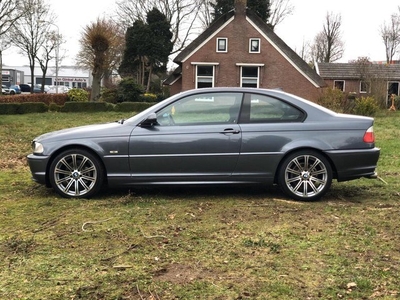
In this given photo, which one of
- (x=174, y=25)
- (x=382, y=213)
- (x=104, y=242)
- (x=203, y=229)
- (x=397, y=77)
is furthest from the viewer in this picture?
(x=174, y=25)

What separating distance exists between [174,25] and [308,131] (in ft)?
174

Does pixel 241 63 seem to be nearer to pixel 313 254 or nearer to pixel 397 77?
pixel 397 77

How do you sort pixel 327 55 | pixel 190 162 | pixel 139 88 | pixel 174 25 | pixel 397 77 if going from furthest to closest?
pixel 327 55 → pixel 174 25 → pixel 397 77 → pixel 139 88 → pixel 190 162

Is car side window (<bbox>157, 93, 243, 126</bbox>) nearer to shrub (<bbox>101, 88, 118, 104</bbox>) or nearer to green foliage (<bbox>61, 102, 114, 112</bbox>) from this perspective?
green foliage (<bbox>61, 102, 114, 112</bbox>)

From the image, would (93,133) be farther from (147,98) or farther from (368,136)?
(147,98)

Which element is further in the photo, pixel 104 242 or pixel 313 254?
pixel 104 242

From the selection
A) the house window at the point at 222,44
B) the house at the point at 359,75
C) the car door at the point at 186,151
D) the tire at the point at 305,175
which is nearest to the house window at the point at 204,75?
the house window at the point at 222,44

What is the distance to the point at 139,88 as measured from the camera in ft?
117

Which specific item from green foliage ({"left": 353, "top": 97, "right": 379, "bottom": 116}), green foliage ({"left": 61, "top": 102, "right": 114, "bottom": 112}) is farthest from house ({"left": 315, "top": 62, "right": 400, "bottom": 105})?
green foliage ({"left": 61, "top": 102, "right": 114, "bottom": 112})

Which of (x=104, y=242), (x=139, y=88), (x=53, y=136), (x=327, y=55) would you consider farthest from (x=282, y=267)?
(x=327, y=55)

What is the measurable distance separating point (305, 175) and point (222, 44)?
3126 centimetres

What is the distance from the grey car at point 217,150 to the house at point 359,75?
29143 millimetres

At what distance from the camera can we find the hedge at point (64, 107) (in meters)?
25.1

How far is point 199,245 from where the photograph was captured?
4.01 meters
